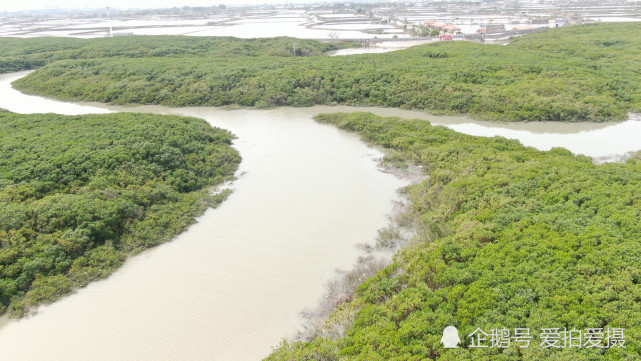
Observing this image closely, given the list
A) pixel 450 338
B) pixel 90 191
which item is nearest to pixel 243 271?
pixel 450 338

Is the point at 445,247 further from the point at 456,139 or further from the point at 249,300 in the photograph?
the point at 456,139

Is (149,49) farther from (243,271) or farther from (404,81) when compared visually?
(243,271)

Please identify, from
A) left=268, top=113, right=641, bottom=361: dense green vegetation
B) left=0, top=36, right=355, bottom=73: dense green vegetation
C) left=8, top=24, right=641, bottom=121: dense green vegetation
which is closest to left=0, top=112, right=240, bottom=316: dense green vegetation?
left=268, top=113, right=641, bottom=361: dense green vegetation

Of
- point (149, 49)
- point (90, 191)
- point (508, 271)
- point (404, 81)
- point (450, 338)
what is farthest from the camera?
point (149, 49)

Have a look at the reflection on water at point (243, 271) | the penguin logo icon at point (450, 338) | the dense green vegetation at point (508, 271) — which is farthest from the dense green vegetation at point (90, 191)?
the penguin logo icon at point (450, 338)

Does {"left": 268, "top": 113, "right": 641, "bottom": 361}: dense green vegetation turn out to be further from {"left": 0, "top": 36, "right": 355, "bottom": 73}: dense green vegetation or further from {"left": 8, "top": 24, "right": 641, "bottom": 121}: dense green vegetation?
{"left": 0, "top": 36, "right": 355, "bottom": 73}: dense green vegetation

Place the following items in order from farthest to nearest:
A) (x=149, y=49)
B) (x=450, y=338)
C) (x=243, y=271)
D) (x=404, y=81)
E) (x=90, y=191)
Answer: (x=149, y=49) → (x=404, y=81) → (x=90, y=191) → (x=243, y=271) → (x=450, y=338)

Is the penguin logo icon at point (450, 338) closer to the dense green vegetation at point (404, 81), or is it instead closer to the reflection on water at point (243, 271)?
the reflection on water at point (243, 271)

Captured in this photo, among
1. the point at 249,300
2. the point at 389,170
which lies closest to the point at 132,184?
the point at 249,300
